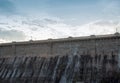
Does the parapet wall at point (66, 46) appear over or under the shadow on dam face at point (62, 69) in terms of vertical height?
over

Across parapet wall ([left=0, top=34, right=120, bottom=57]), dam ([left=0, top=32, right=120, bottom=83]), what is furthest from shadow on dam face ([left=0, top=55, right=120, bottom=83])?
parapet wall ([left=0, top=34, right=120, bottom=57])

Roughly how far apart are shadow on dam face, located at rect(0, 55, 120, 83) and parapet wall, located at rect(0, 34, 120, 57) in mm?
850

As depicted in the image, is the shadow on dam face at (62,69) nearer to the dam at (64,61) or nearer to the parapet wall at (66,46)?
the dam at (64,61)

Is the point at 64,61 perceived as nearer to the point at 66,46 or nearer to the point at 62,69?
the point at 62,69

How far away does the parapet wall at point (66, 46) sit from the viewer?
109 feet

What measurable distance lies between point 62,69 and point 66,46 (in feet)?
13.8

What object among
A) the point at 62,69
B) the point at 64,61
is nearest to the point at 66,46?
the point at 64,61

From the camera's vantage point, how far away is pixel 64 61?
1391 inches

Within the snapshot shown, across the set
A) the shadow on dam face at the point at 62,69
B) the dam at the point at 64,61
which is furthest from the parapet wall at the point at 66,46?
the shadow on dam face at the point at 62,69

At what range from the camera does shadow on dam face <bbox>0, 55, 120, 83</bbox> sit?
30844 mm

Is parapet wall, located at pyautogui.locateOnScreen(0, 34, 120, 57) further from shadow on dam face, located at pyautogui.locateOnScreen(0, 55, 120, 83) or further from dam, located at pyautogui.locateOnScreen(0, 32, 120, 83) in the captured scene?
shadow on dam face, located at pyautogui.locateOnScreen(0, 55, 120, 83)

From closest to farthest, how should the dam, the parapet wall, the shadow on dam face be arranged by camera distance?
the shadow on dam face
the dam
the parapet wall

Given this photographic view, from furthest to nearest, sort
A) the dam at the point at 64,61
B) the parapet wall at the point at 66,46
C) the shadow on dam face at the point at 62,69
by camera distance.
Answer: the parapet wall at the point at 66,46 → the dam at the point at 64,61 → the shadow on dam face at the point at 62,69

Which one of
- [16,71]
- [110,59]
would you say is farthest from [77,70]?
[16,71]
